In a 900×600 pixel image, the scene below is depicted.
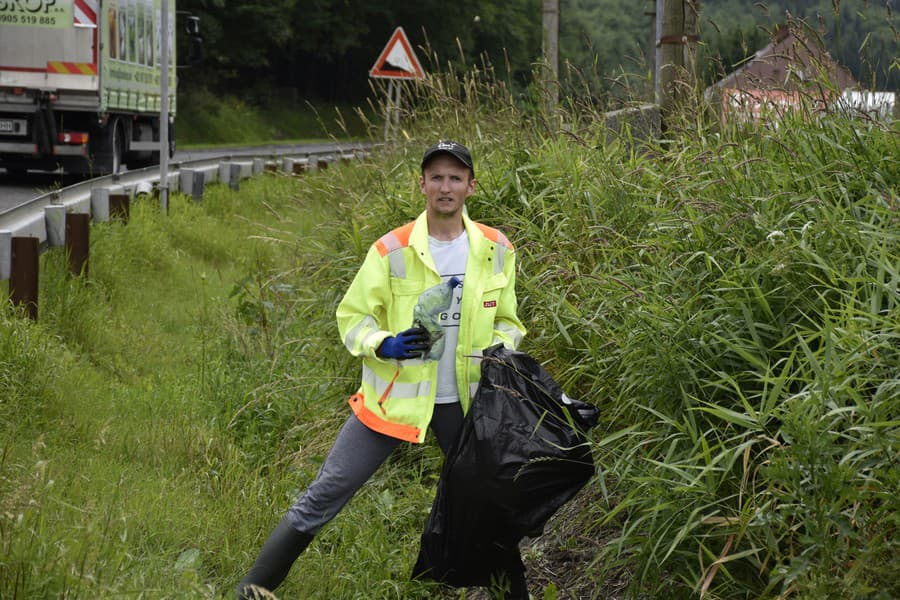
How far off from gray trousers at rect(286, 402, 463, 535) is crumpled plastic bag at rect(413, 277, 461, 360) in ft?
0.77

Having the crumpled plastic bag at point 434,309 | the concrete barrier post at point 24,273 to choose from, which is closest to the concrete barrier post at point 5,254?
the concrete barrier post at point 24,273

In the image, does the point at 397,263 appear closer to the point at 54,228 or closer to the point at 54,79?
the point at 54,228

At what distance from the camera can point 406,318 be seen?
4.14 meters

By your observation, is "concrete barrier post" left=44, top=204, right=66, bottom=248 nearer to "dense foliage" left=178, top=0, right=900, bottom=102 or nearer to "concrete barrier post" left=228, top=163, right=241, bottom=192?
"concrete barrier post" left=228, top=163, right=241, bottom=192

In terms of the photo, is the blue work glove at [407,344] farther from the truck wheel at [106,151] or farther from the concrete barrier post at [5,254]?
the truck wheel at [106,151]

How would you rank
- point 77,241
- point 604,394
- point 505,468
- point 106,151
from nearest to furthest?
point 505,468
point 604,394
point 77,241
point 106,151

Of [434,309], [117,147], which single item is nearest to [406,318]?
[434,309]

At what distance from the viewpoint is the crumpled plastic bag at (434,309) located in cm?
407

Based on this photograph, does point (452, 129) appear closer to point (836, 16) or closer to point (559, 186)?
point (559, 186)

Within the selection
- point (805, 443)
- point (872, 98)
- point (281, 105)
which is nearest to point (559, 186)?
point (872, 98)

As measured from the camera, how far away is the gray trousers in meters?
4.14

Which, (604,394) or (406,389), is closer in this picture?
(406,389)

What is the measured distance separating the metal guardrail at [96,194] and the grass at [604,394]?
2.94 ft

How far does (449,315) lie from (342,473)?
0.63 m
